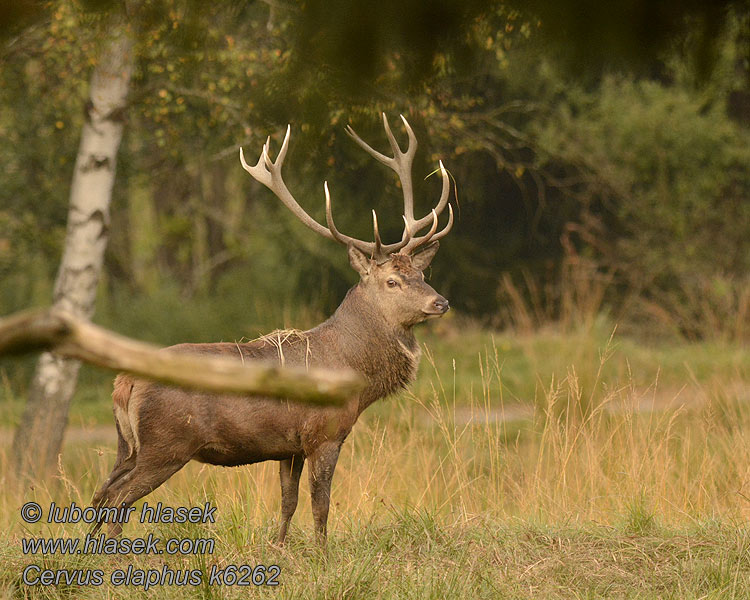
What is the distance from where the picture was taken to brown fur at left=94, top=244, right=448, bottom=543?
4555 millimetres

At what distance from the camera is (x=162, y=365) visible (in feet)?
6.50

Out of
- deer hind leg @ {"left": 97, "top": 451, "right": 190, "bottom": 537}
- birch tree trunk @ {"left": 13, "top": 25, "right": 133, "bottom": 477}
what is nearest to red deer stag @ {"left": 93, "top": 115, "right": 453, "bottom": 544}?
deer hind leg @ {"left": 97, "top": 451, "right": 190, "bottom": 537}

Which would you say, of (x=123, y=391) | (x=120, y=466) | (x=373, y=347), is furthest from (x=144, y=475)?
(x=373, y=347)

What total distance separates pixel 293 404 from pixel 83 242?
15.2ft

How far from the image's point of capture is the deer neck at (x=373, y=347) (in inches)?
203

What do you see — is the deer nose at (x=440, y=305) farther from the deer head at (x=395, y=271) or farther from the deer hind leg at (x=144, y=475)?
the deer hind leg at (x=144, y=475)

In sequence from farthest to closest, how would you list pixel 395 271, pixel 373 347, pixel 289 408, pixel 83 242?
pixel 83 242 < pixel 395 271 < pixel 373 347 < pixel 289 408

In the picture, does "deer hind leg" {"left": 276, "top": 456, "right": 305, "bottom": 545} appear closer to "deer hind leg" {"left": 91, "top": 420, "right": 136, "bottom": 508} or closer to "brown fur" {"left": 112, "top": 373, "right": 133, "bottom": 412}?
"deer hind leg" {"left": 91, "top": 420, "right": 136, "bottom": 508}

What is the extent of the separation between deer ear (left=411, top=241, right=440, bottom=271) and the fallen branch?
3.50 meters

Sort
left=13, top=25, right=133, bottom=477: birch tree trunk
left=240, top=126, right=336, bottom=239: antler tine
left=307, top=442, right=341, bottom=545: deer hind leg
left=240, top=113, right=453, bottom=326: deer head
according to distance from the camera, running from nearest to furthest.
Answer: left=307, top=442, right=341, bottom=545: deer hind leg
left=240, top=113, right=453, bottom=326: deer head
left=240, top=126, right=336, bottom=239: antler tine
left=13, top=25, right=133, bottom=477: birch tree trunk

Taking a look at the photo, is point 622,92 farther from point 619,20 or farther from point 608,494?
point 619,20

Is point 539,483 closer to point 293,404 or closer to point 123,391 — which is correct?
point 293,404

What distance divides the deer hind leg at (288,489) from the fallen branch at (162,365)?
10.1ft

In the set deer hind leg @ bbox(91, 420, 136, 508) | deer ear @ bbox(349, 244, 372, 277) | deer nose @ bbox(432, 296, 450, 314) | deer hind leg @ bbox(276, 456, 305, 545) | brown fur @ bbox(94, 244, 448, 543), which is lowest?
deer hind leg @ bbox(276, 456, 305, 545)
